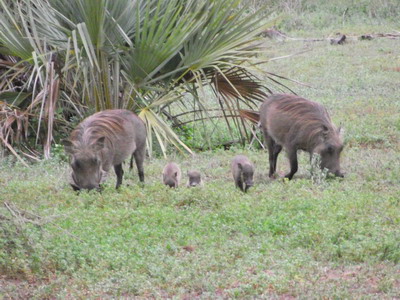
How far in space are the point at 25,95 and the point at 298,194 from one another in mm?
5088

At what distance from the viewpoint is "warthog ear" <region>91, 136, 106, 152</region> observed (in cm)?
975

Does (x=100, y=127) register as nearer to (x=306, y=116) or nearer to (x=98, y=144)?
(x=98, y=144)

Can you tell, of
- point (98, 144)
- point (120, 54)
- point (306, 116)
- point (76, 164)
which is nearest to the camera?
point (76, 164)

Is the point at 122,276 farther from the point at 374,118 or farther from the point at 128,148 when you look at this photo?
the point at 374,118

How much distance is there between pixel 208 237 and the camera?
7.54m

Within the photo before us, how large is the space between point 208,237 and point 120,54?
198 inches

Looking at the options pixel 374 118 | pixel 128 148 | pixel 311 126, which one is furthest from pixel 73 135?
pixel 374 118

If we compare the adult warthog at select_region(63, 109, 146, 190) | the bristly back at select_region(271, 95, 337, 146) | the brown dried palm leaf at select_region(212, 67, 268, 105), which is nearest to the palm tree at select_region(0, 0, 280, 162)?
the brown dried palm leaf at select_region(212, 67, 268, 105)

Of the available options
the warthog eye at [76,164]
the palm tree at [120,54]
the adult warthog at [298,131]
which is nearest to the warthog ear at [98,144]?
the warthog eye at [76,164]

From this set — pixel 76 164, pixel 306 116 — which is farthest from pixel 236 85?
pixel 76 164

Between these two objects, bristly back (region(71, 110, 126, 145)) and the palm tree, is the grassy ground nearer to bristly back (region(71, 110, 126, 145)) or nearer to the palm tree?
bristly back (region(71, 110, 126, 145))

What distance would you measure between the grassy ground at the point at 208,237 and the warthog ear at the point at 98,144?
50 cm

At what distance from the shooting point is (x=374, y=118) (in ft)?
48.6

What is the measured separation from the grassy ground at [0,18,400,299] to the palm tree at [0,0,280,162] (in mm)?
922
